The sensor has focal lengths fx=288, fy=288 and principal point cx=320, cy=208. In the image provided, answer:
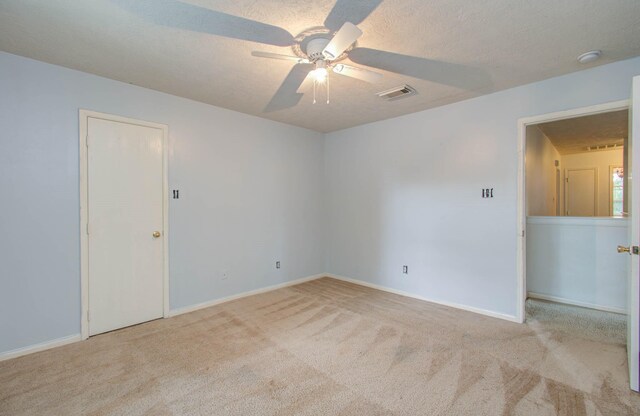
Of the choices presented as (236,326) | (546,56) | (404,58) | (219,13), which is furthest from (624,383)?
(219,13)

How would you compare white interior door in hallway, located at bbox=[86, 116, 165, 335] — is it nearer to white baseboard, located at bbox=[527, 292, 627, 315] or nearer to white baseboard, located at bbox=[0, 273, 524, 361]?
white baseboard, located at bbox=[0, 273, 524, 361]

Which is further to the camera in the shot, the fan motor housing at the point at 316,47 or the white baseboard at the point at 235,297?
the white baseboard at the point at 235,297

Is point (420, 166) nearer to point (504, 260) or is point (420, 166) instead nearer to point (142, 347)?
point (504, 260)

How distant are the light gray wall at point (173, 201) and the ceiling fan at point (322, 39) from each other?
4.55 feet

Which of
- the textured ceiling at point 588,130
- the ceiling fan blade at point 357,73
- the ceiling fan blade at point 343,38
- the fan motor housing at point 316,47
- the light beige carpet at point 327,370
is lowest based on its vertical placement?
the light beige carpet at point 327,370

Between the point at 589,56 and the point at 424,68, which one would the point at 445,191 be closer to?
the point at 424,68

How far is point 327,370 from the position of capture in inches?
88.0

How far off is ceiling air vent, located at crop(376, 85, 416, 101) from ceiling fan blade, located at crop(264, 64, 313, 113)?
3.05 feet

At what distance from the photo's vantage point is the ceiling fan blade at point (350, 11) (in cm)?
176

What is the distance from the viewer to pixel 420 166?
391 centimetres

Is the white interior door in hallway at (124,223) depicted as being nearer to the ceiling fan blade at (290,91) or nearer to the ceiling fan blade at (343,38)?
the ceiling fan blade at (290,91)

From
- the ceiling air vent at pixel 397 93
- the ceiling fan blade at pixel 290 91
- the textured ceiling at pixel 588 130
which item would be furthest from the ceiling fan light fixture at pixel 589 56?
the ceiling fan blade at pixel 290 91

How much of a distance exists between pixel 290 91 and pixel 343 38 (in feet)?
4.74

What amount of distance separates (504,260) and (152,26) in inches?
153
